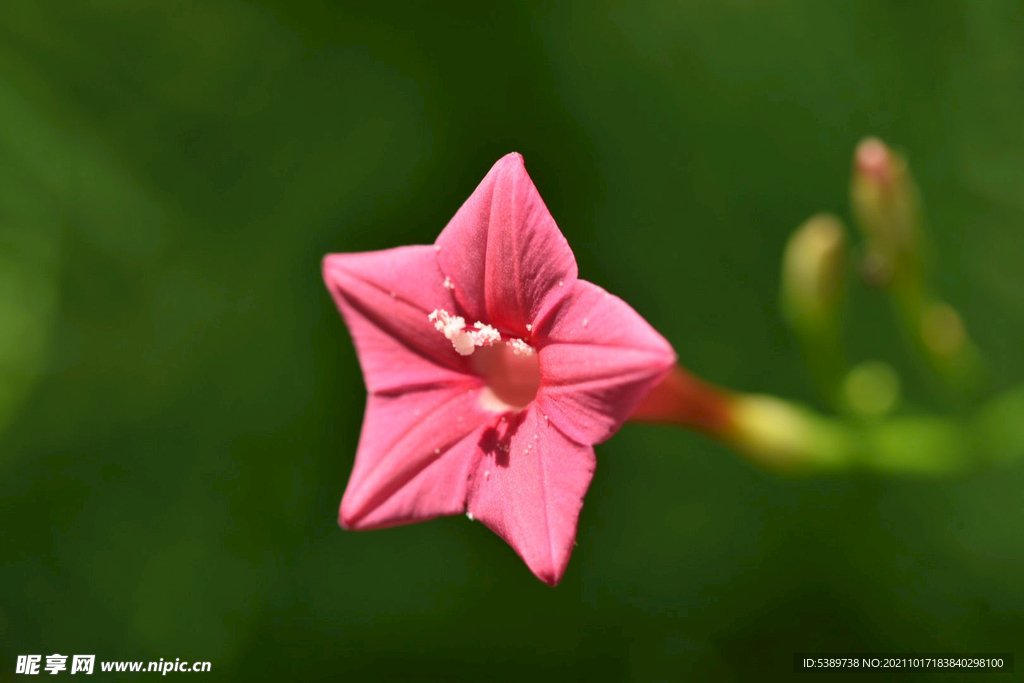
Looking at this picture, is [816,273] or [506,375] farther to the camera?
[816,273]

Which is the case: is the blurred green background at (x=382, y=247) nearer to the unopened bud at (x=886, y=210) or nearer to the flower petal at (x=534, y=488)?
the unopened bud at (x=886, y=210)

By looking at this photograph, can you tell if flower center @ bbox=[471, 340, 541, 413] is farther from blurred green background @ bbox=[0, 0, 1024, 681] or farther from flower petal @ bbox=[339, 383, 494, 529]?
A: blurred green background @ bbox=[0, 0, 1024, 681]

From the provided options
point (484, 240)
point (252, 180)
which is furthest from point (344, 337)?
point (484, 240)

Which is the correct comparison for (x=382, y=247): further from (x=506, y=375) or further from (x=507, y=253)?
(x=507, y=253)

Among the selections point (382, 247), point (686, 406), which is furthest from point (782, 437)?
point (382, 247)


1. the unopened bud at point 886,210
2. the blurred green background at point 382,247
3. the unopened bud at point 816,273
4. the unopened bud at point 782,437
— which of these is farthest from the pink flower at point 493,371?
the blurred green background at point 382,247

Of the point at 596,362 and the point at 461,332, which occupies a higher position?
the point at 461,332

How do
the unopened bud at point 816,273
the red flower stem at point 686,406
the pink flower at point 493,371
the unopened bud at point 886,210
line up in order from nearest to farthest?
the pink flower at point 493,371
the red flower stem at point 686,406
the unopened bud at point 886,210
the unopened bud at point 816,273

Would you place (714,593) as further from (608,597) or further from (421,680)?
(421,680)
